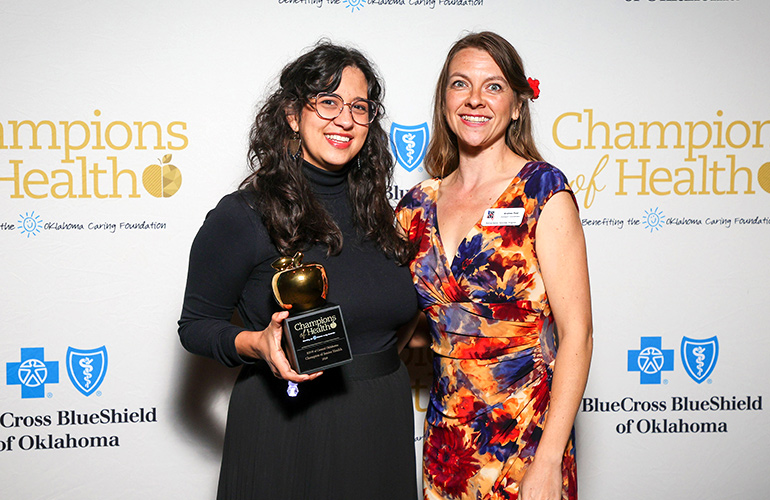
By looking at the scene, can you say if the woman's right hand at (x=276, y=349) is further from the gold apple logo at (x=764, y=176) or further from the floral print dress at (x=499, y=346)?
the gold apple logo at (x=764, y=176)

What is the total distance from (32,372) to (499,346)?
1.73 metres

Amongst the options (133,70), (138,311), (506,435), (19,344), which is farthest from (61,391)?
(506,435)

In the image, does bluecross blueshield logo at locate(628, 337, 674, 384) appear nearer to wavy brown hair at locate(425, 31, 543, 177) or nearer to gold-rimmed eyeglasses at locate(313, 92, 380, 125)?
wavy brown hair at locate(425, 31, 543, 177)

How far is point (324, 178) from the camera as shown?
1.52m

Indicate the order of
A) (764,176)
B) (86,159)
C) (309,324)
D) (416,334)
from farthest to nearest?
1. (764,176)
2. (86,159)
3. (416,334)
4. (309,324)

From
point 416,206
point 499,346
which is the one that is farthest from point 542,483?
point 416,206

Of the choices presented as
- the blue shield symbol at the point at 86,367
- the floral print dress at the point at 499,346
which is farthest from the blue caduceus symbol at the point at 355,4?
the blue shield symbol at the point at 86,367

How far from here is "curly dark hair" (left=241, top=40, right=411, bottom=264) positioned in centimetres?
138

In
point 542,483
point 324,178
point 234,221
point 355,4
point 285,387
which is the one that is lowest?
point 542,483

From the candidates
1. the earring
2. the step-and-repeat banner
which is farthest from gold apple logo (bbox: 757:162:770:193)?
the earring

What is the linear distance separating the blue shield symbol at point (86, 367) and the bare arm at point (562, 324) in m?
1.58

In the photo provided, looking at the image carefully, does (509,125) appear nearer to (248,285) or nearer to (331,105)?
(331,105)

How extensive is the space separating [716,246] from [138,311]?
7.25 feet

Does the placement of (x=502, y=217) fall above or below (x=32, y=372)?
above
